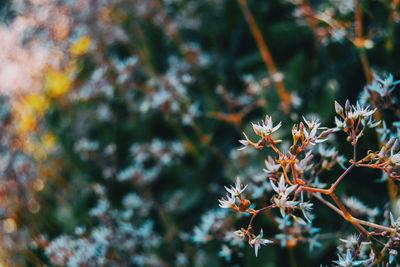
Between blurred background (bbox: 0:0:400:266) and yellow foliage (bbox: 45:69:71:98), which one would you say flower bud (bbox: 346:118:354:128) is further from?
yellow foliage (bbox: 45:69:71:98)

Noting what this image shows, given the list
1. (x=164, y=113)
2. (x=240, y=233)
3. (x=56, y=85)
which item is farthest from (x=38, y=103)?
(x=240, y=233)

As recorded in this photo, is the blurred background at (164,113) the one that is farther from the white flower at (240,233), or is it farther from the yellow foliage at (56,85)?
the white flower at (240,233)

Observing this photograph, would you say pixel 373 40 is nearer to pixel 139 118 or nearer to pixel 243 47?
pixel 243 47

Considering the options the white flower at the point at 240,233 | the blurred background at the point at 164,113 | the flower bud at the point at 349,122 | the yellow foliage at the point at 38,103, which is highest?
the yellow foliage at the point at 38,103

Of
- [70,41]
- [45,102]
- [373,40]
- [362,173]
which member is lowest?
[362,173]

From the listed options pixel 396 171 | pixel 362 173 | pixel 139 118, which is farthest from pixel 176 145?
pixel 396 171

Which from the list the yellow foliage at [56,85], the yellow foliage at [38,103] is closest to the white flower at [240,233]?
the yellow foliage at [38,103]

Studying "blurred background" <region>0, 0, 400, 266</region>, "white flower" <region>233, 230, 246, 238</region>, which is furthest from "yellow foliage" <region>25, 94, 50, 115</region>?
"white flower" <region>233, 230, 246, 238</region>
